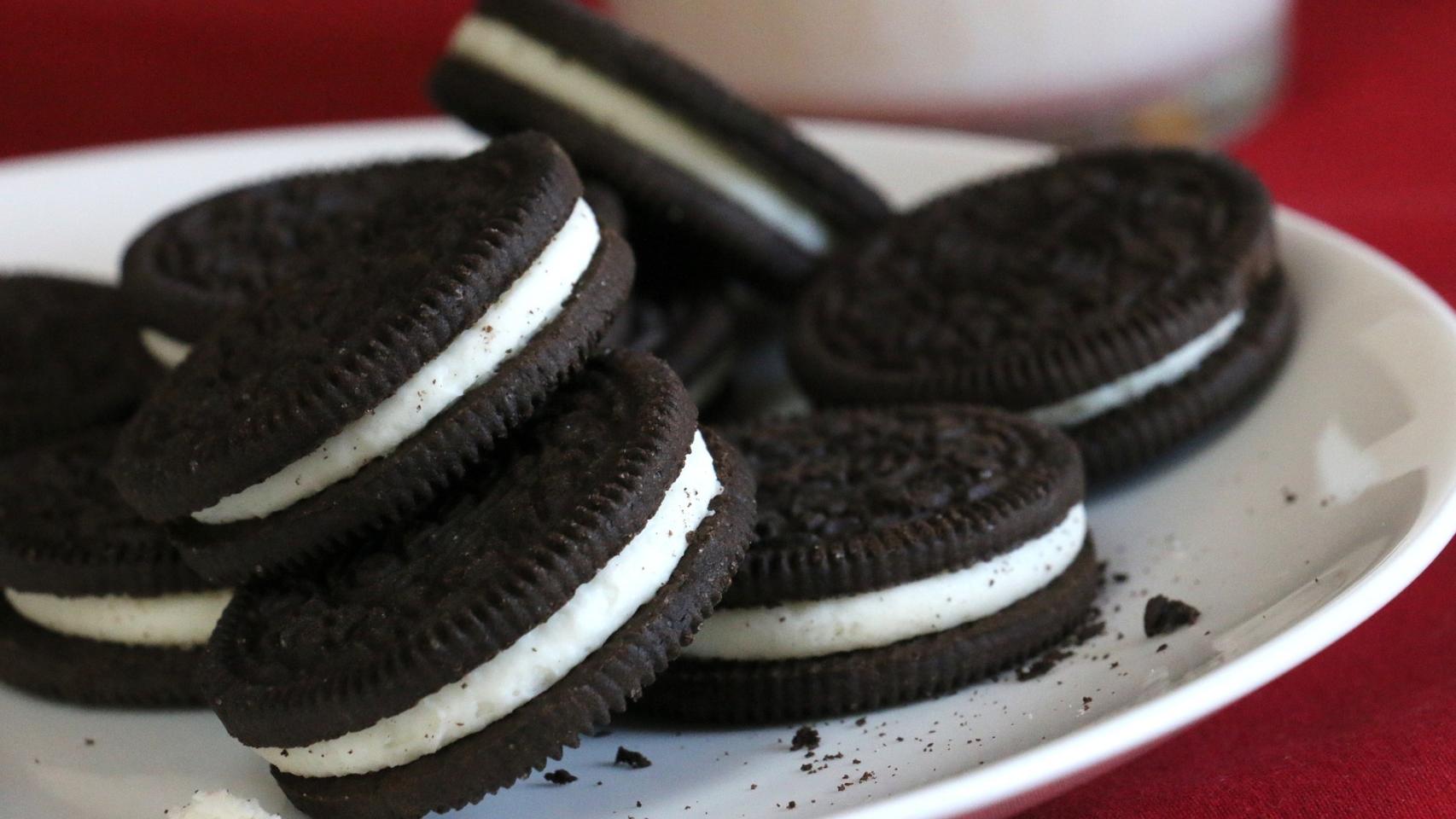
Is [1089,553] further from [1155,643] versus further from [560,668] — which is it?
[560,668]

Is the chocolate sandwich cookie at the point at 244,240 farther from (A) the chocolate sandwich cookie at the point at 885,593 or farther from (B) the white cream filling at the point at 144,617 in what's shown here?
(A) the chocolate sandwich cookie at the point at 885,593

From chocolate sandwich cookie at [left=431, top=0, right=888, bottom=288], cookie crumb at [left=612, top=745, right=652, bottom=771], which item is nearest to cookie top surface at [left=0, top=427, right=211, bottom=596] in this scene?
cookie crumb at [left=612, top=745, right=652, bottom=771]

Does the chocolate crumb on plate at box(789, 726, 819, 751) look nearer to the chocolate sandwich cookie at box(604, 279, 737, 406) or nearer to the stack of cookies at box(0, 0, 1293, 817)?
the stack of cookies at box(0, 0, 1293, 817)

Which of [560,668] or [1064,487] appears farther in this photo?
[1064,487]

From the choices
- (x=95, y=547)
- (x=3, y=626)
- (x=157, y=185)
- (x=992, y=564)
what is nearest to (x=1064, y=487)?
(x=992, y=564)

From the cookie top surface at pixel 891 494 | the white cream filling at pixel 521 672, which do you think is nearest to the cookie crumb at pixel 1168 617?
the cookie top surface at pixel 891 494

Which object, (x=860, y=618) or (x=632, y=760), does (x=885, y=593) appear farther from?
(x=632, y=760)

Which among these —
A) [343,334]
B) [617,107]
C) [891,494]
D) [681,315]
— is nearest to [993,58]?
[681,315]
